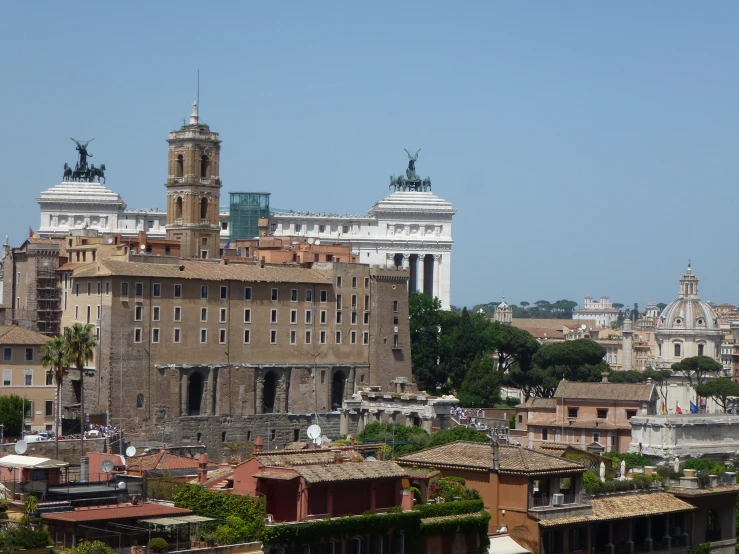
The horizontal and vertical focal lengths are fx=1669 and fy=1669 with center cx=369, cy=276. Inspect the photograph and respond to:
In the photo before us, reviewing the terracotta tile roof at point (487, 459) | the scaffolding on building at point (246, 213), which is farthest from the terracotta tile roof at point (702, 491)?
the scaffolding on building at point (246, 213)

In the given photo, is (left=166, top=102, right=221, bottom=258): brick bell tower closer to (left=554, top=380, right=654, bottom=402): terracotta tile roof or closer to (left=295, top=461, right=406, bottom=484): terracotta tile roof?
(left=554, top=380, right=654, bottom=402): terracotta tile roof

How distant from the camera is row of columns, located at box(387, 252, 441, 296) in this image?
166562 millimetres

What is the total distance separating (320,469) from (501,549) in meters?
7.82

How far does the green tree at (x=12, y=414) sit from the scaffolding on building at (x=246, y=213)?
73272 mm

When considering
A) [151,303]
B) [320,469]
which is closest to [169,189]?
[151,303]

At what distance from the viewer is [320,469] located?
50219 mm

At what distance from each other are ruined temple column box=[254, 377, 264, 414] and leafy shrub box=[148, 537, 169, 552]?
58089mm

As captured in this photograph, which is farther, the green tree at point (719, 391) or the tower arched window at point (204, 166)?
the green tree at point (719, 391)

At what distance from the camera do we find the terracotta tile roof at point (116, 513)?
45125 millimetres

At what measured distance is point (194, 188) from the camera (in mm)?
113125

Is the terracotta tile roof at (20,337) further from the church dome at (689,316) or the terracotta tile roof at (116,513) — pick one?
the church dome at (689,316)

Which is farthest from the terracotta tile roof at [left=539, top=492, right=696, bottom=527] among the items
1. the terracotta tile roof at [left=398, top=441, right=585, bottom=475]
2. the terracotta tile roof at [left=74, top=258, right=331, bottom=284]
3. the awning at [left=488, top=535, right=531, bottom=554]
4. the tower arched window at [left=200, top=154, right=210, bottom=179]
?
the tower arched window at [left=200, top=154, right=210, bottom=179]

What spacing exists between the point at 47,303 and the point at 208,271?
1042 cm

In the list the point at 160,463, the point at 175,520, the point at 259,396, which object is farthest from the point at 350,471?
the point at 259,396
